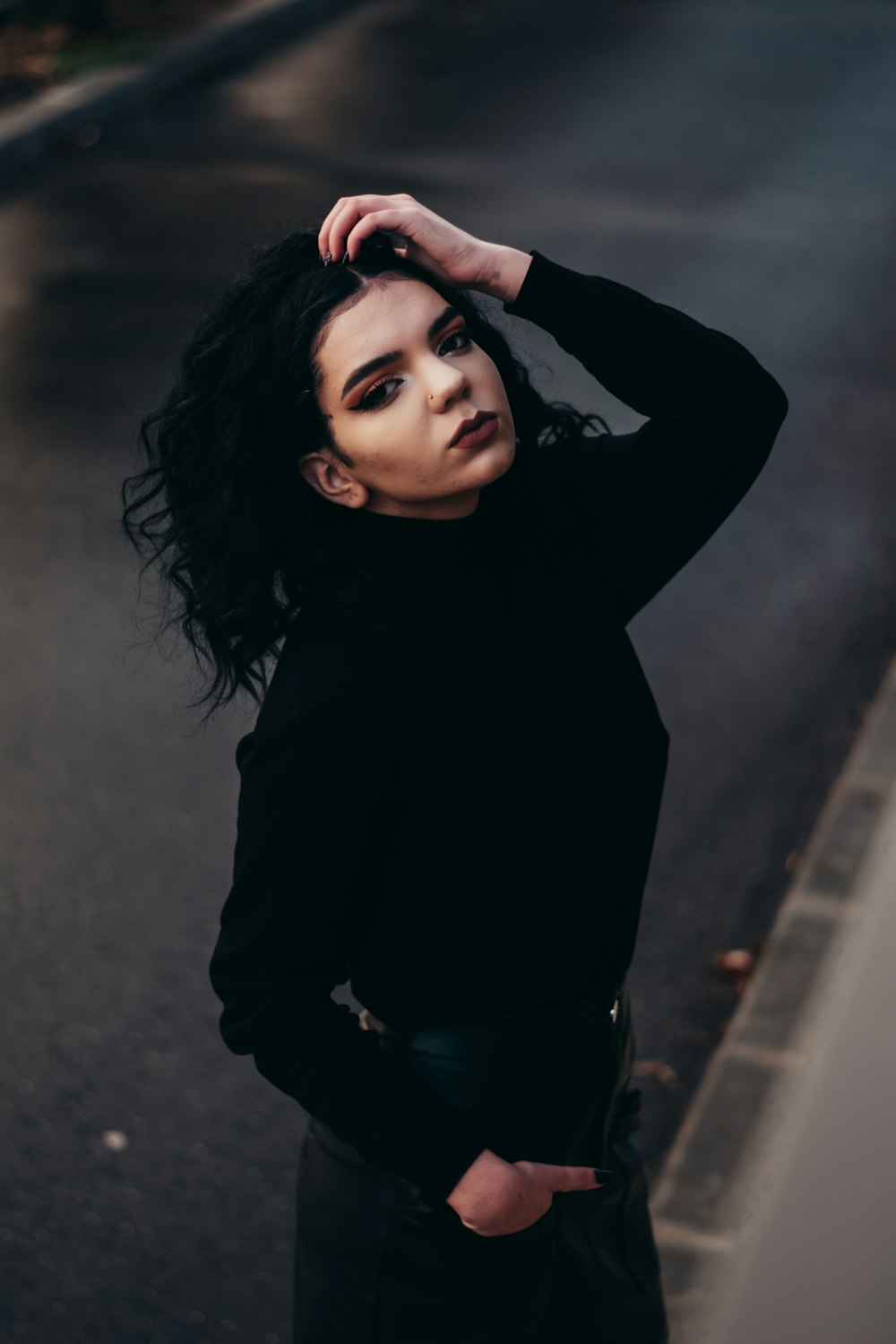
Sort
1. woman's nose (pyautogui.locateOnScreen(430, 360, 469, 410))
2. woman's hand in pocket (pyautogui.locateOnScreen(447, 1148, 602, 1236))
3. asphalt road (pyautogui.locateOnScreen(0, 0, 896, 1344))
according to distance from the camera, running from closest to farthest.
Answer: woman's nose (pyautogui.locateOnScreen(430, 360, 469, 410)) < woman's hand in pocket (pyautogui.locateOnScreen(447, 1148, 602, 1236)) < asphalt road (pyautogui.locateOnScreen(0, 0, 896, 1344))

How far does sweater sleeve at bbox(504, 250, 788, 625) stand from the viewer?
199 cm

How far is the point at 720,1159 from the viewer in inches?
138

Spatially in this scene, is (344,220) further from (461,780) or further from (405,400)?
(461,780)

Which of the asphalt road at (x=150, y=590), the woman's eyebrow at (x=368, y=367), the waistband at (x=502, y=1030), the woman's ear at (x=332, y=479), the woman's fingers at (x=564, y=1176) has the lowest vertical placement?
the asphalt road at (x=150, y=590)

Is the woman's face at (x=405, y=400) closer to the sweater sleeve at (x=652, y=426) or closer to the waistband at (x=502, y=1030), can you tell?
the sweater sleeve at (x=652, y=426)

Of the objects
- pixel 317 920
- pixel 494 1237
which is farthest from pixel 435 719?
pixel 494 1237

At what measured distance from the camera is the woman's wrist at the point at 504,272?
194 cm

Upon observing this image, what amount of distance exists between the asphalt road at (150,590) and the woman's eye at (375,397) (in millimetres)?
545

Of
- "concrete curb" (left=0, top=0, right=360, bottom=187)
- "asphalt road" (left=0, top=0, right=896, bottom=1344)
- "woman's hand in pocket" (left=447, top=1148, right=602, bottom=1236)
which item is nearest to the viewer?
"woman's hand in pocket" (left=447, top=1148, right=602, bottom=1236)

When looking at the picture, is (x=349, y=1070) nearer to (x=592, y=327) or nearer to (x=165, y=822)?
(x=592, y=327)

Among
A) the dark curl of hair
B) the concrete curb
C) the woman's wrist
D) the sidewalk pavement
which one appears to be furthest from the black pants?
the concrete curb

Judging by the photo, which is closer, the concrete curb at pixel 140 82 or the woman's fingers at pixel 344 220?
the woman's fingers at pixel 344 220

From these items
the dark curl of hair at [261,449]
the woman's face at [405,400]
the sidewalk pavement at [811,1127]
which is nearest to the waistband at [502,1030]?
the sidewalk pavement at [811,1127]

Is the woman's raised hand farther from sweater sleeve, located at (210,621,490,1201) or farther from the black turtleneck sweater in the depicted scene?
sweater sleeve, located at (210,621,490,1201)
